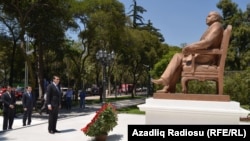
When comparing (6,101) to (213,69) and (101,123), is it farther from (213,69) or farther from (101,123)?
(213,69)

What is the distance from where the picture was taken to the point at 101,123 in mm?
9367

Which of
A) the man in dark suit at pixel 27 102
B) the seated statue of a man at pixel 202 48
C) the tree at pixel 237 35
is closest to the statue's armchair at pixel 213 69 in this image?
the seated statue of a man at pixel 202 48

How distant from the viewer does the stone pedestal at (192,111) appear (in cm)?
777

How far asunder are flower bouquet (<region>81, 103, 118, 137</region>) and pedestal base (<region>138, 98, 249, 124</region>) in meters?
1.54

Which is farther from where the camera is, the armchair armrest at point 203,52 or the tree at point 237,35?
the tree at point 237,35

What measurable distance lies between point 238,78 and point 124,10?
12896 mm

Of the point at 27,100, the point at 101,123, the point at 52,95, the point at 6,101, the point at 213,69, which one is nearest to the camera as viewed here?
the point at 213,69

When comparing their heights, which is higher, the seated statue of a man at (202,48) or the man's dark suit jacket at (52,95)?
the seated statue of a man at (202,48)

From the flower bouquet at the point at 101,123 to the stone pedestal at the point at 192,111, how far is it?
1.54 meters

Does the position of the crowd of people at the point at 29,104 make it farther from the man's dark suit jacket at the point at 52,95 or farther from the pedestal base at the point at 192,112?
the pedestal base at the point at 192,112

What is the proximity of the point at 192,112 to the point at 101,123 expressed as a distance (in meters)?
2.54

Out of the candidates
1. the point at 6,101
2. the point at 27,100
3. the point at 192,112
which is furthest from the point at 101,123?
the point at 27,100

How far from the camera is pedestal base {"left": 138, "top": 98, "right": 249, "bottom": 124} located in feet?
25.5

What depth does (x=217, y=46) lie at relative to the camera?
845cm
